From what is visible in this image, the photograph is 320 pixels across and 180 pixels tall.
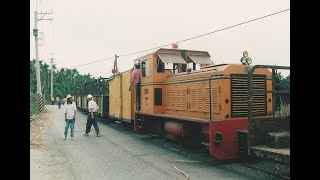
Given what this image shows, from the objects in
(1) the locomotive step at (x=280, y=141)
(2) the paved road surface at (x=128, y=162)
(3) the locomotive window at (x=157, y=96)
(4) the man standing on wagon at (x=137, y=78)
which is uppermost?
(4) the man standing on wagon at (x=137, y=78)

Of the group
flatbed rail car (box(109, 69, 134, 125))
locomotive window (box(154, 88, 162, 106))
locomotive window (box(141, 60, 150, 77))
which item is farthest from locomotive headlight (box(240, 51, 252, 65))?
flatbed rail car (box(109, 69, 134, 125))

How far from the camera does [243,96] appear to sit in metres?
8.58

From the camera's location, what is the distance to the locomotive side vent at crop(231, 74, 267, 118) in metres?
8.42

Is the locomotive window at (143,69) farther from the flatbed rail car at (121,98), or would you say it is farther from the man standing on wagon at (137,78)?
the flatbed rail car at (121,98)

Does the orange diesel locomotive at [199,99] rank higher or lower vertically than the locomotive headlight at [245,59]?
lower

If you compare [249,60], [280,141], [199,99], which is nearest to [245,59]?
[249,60]

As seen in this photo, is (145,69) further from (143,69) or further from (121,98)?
(121,98)

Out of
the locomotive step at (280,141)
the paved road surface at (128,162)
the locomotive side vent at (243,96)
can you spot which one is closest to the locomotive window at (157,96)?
the paved road surface at (128,162)

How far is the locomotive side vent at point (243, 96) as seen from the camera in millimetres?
8422

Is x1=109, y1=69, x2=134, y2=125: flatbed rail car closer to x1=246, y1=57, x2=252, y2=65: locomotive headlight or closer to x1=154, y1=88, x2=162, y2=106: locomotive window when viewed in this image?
x1=154, y1=88, x2=162, y2=106: locomotive window

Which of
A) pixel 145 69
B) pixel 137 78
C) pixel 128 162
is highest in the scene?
pixel 145 69

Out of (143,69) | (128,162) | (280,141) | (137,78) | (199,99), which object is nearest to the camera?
(280,141)
